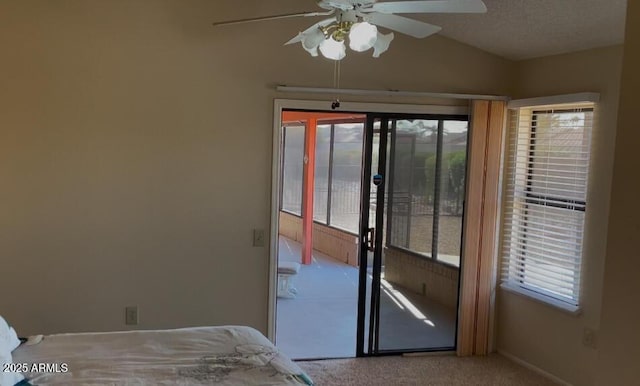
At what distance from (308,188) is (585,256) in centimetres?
302

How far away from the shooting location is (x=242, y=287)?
13.2 ft

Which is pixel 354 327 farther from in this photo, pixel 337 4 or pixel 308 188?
pixel 337 4

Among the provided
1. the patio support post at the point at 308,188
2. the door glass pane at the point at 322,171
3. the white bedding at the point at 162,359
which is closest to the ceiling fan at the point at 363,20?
the white bedding at the point at 162,359

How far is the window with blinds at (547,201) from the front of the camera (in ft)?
12.4

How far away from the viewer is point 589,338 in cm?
370

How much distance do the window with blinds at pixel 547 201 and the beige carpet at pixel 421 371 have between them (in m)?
0.58

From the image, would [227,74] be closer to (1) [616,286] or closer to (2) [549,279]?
(2) [549,279]

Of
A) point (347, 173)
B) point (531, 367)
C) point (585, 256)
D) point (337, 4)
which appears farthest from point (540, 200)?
point (337, 4)

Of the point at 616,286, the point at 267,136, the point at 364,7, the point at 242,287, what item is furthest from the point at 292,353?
the point at 616,286

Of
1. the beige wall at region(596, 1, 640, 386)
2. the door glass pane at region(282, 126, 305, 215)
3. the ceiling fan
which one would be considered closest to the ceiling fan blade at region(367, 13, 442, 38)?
the ceiling fan

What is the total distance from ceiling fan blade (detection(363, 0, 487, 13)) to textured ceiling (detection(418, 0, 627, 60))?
1.32m

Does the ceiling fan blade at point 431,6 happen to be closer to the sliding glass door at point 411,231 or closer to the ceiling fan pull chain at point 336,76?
the ceiling fan pull chain at point 336,76

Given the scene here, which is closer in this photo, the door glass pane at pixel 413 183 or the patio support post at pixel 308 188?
the door glass pane at pixel 413 183

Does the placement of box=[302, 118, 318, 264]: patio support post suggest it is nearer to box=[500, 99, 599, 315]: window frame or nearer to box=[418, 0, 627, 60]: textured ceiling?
box=[418, 0, 627, 60]: textured ceiling
